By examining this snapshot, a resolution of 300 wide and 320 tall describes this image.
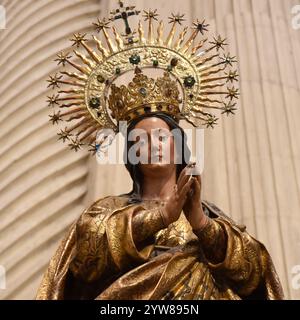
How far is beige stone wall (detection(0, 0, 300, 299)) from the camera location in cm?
278

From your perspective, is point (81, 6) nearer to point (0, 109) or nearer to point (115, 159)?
point (0, 109)

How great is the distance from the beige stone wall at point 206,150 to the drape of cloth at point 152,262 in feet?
2.41

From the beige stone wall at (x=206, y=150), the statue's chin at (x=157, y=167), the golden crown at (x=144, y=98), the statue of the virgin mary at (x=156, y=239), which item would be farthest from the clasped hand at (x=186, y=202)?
the beige stone wall at (x=206, y=150)

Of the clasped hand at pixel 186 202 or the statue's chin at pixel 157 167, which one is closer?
the clasped hand at pixel 186 202

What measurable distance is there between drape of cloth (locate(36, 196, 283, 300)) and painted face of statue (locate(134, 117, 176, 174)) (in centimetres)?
14

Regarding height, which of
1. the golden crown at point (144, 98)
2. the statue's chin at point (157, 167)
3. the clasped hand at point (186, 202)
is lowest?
the clasped hand at point (186, 202)

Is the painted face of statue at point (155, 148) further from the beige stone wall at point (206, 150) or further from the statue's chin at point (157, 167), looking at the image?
the beige stone wall at point (206, 150)

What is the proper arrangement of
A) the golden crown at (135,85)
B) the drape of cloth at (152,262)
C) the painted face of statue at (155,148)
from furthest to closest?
1. the golden crown at (135,85)
2. the painted face of statue at (155,148)
3. the drape of cloth at (152,262)

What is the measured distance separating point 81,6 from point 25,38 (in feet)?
1.09

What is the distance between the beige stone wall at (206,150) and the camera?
2.78 m

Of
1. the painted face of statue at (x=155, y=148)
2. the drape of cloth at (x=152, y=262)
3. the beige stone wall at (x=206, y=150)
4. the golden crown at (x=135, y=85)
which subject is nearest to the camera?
the drape of cloth at (x=152, y=262)

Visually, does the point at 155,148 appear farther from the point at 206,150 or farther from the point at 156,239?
the point at 206,150

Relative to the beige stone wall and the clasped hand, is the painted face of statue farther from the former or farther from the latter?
the beige stone wall

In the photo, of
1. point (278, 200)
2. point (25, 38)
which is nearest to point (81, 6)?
point (25, 38)
